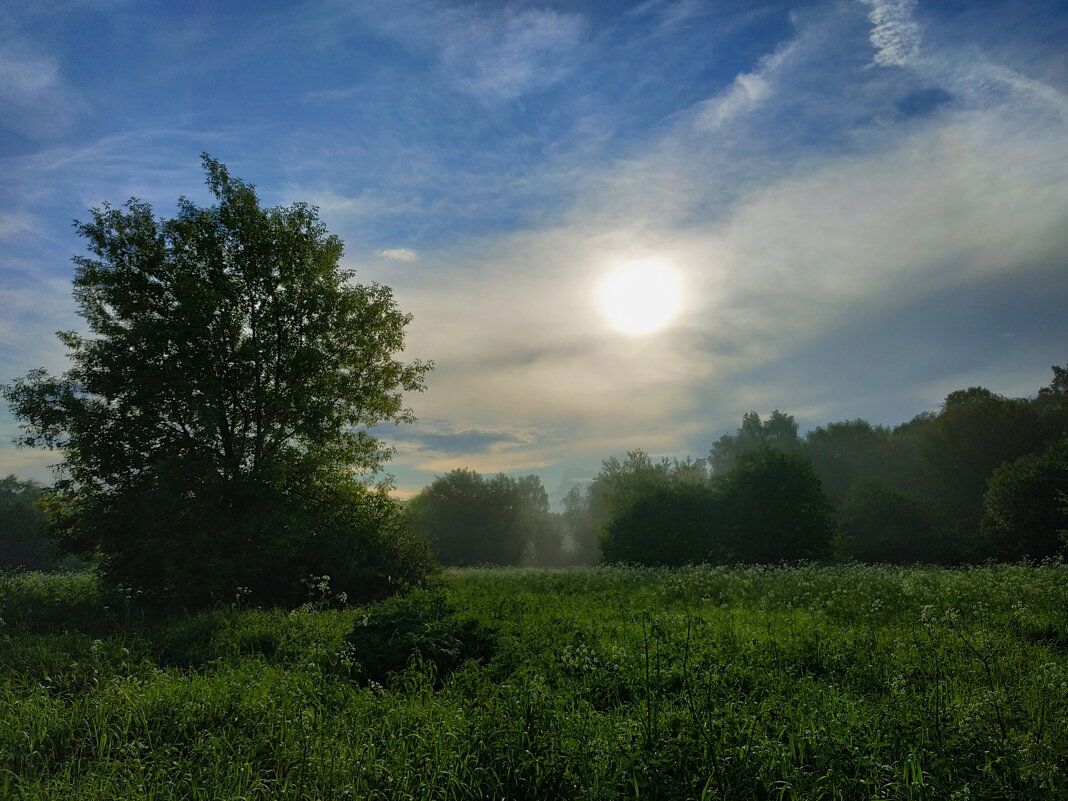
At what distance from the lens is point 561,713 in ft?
18.4

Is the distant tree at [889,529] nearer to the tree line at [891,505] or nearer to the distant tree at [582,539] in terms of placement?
the tree line at [891,505]

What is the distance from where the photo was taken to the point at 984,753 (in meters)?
4.54

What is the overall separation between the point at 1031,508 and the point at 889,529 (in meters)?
10.3

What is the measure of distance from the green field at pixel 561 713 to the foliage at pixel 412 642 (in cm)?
5

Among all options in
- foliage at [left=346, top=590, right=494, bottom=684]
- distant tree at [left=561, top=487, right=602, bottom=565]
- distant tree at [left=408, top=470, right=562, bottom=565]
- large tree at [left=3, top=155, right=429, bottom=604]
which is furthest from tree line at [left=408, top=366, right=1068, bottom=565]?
distant tree at [left=561, top=487, right=602, bottom=565]

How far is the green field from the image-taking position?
4574 mm

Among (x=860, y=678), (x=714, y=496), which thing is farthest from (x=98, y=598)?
(x=714, y=496)

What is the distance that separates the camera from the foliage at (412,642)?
27.2 ft

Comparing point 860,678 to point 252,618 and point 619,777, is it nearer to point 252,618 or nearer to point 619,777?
point 619,777

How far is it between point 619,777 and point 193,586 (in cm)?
1685

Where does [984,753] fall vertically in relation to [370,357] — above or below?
below

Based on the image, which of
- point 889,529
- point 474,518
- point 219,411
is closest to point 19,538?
point 474,518

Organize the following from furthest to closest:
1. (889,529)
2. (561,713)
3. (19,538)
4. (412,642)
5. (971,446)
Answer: (19,538)
(971,446)
(889,529)
(412,642)
(561,713)

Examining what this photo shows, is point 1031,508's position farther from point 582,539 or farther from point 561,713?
point 582,539
